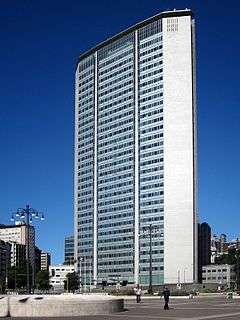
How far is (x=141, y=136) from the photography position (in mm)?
192875

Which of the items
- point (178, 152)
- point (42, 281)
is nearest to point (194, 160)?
point (178, 152)

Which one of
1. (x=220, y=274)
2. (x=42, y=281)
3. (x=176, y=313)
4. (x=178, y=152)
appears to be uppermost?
(x=178, y=152)

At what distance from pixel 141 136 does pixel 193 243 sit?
38.1 m

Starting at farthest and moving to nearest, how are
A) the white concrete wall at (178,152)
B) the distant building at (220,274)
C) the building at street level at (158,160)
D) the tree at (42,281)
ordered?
the distant building at (220,274) < the building at street level at (158,160) < the white concrete wall at (178,152) < the tree at (42,281)

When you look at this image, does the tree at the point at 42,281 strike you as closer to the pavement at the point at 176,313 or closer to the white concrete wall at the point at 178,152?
the white concrete wall at the point at 178,152

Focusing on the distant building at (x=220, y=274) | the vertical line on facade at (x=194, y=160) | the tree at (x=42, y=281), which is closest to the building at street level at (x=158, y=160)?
the vertical line on facade at (x=194, y=160)

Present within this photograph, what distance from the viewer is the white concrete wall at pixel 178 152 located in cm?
18300

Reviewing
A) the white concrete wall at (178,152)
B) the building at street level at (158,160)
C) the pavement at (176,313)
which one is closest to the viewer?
the pavement at (176,313)

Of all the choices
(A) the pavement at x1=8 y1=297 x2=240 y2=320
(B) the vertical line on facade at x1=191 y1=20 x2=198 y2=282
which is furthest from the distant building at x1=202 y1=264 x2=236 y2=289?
(A) the pavement at x1=8 y1=297 x2=240 y2=320

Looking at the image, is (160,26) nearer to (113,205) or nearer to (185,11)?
(185,11)

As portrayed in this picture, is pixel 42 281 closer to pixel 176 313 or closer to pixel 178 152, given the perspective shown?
pixel 178 152

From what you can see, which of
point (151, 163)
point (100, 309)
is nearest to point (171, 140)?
point (151, 163)

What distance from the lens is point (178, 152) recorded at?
186 meters

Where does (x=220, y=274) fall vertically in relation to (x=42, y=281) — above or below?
below
